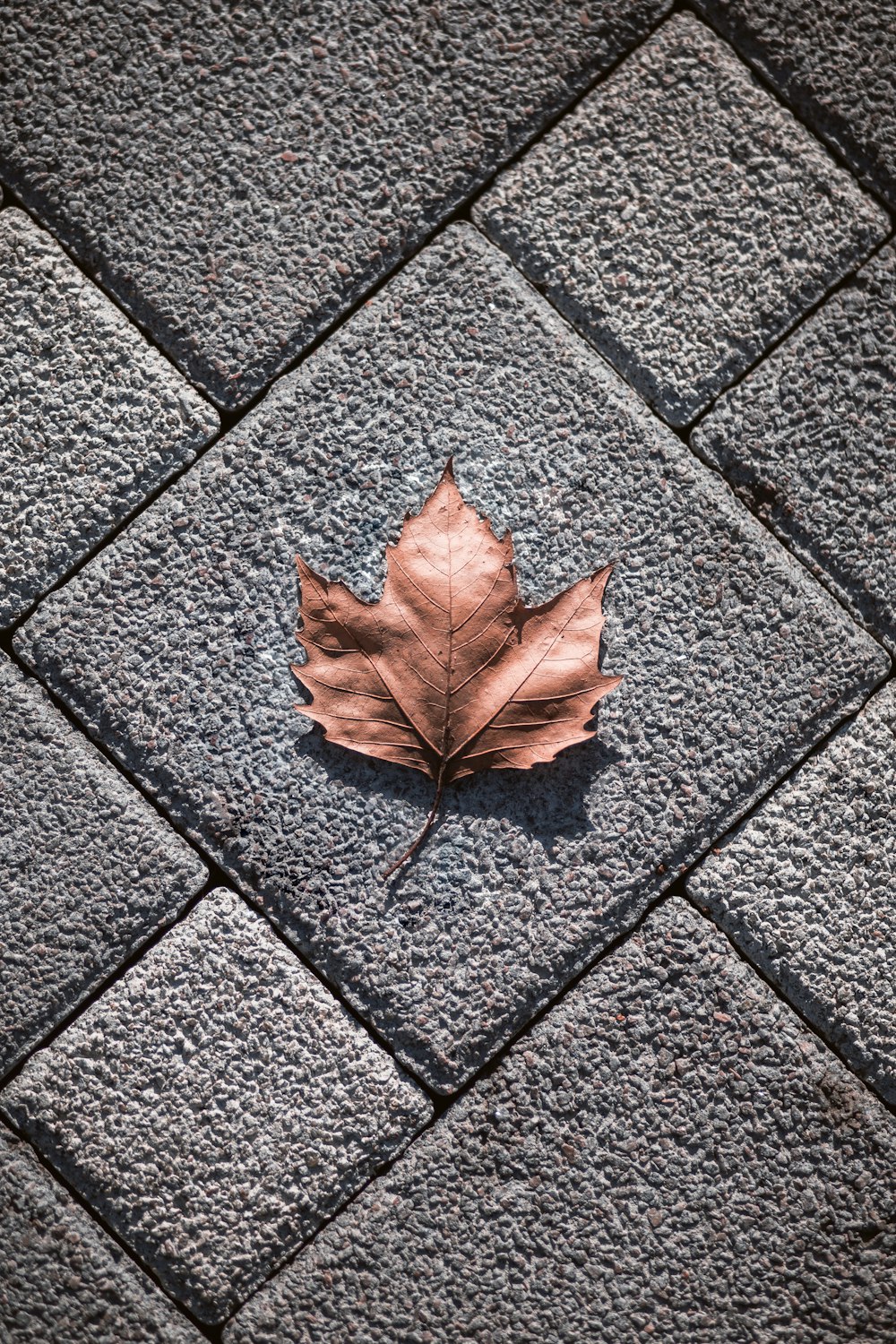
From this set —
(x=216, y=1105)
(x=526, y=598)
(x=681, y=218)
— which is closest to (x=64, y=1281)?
(x=216, y=1105)

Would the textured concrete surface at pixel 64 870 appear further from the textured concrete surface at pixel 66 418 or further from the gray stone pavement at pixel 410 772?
the textured concrete surface at pixel 66 418

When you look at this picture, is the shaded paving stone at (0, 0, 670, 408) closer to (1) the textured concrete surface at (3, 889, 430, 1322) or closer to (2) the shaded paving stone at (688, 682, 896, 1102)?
(1) the textured concrete surface at (3, 889, 430, 1322)

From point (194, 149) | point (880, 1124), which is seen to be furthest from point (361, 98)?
point (880, 1124)

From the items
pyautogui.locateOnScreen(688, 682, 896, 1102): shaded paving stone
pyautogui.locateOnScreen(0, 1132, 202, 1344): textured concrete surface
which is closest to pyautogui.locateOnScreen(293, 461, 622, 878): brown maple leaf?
pyautogui.locateOnScreen(688, 682, 896, 1102): shaded paving stone

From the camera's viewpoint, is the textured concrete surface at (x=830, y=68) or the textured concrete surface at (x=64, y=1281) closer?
the textured concrete surface at (x=64, y=1281)

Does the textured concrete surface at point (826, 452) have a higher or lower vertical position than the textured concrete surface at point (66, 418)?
higher

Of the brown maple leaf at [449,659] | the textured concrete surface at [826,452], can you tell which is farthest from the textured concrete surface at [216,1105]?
the textured concrete surface at [826,452]

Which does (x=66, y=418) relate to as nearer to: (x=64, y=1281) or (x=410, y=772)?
(x=410, y=772)
